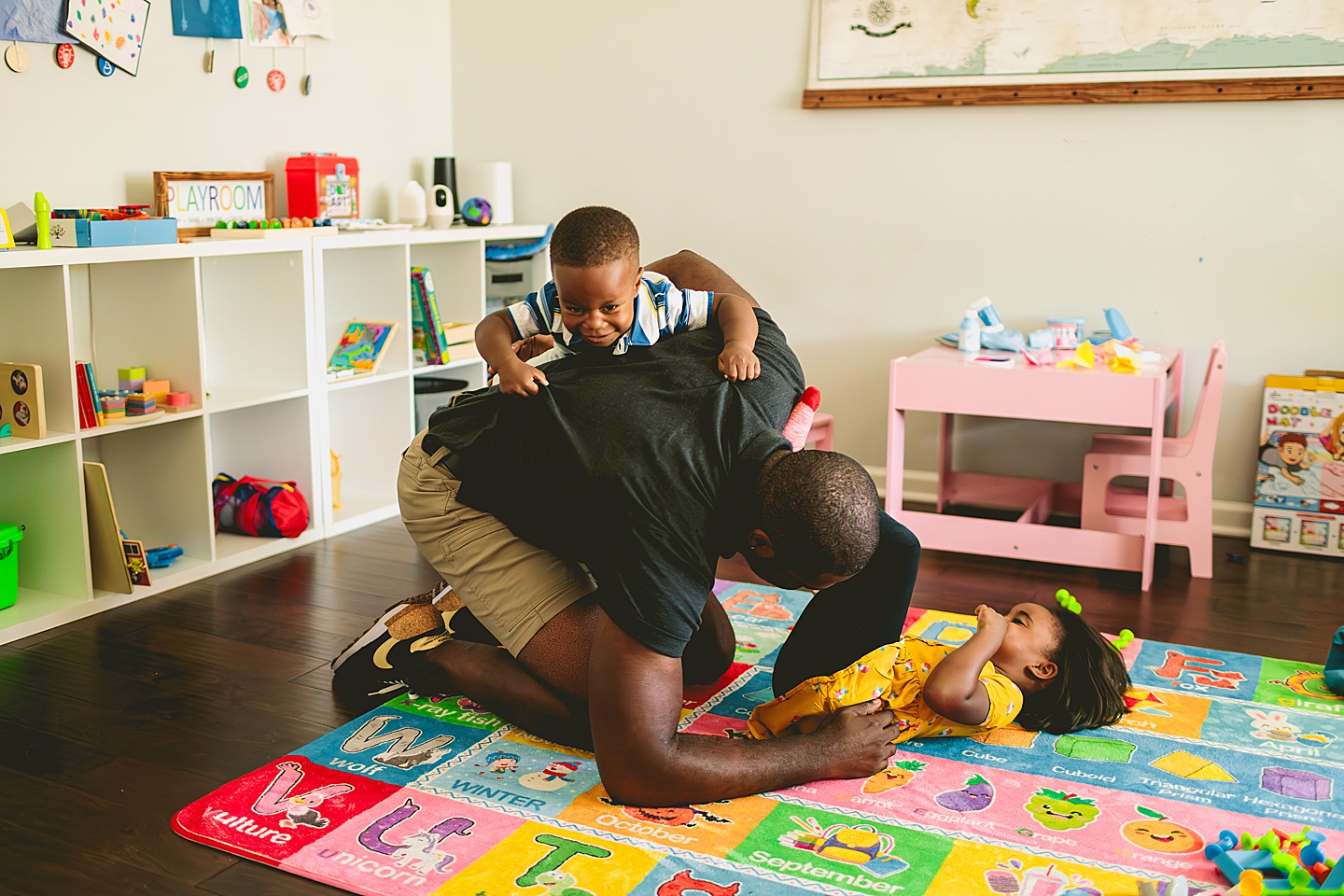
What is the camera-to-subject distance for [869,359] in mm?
4031

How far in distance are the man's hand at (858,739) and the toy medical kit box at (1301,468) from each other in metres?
2.02

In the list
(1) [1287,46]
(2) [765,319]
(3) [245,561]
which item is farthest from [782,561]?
(1) [1287,46]

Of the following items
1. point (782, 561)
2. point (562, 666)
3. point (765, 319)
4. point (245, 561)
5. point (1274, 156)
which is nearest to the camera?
point (782, 561)

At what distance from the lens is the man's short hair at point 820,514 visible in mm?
1624

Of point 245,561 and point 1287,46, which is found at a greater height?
point 1287,46

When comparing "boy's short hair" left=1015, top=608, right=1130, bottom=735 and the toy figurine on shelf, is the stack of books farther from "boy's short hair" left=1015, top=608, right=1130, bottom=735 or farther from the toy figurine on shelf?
"boy's short hair" left=1015, top=608, right=1130, bottom=735

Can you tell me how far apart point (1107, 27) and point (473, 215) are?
2224mm

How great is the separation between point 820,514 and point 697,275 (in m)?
0.89

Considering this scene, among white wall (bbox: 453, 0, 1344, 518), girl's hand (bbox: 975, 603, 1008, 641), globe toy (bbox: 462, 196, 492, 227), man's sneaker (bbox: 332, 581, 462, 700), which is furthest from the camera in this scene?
globe toy (bbox: 462, 196, 492, 227)

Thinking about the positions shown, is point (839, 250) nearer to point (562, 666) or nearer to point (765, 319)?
point (765, 319)

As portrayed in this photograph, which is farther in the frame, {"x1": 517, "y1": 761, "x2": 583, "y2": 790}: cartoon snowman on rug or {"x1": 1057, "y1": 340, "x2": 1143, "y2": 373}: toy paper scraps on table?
{"x1": 1057, "y1": 340, "x2": 1143, "y2": 373}: toy paper scraps on table

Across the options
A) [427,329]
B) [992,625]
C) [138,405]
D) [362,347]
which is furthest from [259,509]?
[992,625]

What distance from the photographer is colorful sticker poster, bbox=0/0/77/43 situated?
2838 millimetres

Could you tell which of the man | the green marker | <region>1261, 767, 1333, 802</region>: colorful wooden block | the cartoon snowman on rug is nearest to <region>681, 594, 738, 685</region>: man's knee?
the man
